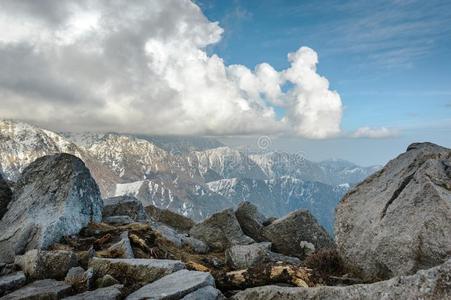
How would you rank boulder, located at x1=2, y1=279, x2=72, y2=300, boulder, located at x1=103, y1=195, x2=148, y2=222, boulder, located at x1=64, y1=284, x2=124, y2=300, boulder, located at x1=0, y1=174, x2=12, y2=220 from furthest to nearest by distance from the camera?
boulder, located at x1=103, y1=195, x2=148, y2=222 → boulder, located at x1=0, y1=174, x2=12, y2=220 → boulder, located at x1=2, y1=279, x2=72, y2=300 → boulder, located at x1=64, y1=284, x2=124, y2=300

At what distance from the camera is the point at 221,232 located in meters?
25.6

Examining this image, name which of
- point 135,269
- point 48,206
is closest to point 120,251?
point 135,269

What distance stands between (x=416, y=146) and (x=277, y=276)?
790 centimetres

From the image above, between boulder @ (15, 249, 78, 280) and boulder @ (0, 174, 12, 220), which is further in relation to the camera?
boulder @ (0, 174, 12, 220)

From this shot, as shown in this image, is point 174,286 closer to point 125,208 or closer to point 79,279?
point 79,279

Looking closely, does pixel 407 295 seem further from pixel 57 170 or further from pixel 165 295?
pixel 57 170

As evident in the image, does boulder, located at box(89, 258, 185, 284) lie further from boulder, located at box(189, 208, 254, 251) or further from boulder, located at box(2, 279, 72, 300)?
boulder, located at box(189, 208, 254, 251)

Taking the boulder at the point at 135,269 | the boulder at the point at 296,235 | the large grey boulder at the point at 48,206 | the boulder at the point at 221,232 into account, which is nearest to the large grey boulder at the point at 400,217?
the boulder at the point at 135,269

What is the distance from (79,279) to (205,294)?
3986 mm

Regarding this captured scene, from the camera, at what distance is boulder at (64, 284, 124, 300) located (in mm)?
9727

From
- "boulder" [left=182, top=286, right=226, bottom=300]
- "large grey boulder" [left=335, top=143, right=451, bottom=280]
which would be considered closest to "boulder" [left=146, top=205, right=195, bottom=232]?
"large grey boulder" [left=335, top=143, right=451, bottom=280]

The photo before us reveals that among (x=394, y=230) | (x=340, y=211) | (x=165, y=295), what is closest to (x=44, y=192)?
(x=165, y=295)

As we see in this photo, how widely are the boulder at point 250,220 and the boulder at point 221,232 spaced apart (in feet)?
3.04

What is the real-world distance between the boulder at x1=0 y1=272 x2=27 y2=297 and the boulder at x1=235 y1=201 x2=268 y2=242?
16.1 metres
